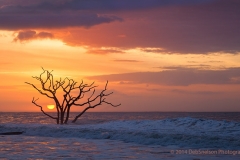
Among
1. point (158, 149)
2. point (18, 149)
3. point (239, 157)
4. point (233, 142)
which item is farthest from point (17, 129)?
point (239, 157)

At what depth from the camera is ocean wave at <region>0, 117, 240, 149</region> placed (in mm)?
16344

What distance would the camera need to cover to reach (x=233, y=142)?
15.9 meters

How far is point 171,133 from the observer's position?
62.0 ft

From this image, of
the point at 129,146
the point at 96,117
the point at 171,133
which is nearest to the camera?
the point at 129,146

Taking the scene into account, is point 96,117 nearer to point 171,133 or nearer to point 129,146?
point 171,133

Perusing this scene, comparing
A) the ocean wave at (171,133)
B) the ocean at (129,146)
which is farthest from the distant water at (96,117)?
the ocean at (129,146)

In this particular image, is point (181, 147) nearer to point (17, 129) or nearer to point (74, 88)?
point (17, 129)

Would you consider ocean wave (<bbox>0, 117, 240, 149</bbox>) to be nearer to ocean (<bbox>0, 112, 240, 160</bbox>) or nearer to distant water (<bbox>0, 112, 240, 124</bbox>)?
ocean (<bbox>0, 112, 240, 160</bbox>)

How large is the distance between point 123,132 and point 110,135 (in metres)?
0.75

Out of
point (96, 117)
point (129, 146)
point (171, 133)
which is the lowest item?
point (129, 146)

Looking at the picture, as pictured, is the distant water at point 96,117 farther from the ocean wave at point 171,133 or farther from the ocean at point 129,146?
the ocean at point 129,146

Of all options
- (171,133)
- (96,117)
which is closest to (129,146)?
(171,133)

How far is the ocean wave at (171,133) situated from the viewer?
1634cm

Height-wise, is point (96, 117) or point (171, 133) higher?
point (96, 117)
